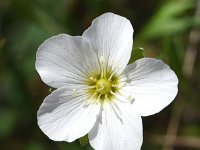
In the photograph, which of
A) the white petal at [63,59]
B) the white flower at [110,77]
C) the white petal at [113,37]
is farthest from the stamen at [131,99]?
the white petal at [63,59]

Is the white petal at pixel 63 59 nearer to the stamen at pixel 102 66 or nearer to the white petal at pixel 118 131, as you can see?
the stamen at pixel 102 66

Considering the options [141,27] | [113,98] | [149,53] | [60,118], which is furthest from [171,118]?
[60,118]

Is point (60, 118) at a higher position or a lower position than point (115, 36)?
lower

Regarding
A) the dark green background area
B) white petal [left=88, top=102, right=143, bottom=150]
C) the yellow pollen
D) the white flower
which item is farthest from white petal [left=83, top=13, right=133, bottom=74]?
the dark green background area

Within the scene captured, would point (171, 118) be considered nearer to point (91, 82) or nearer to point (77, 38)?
point (91, 82)

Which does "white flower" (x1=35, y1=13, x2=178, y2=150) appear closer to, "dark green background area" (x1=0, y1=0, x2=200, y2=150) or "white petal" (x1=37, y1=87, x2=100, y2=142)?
"white petal" (x1=37, y1=87, x2=100, y2=142)

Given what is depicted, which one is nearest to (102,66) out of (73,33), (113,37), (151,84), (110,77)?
(110,77)

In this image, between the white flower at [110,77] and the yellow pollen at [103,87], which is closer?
the white flower at [110,77]
